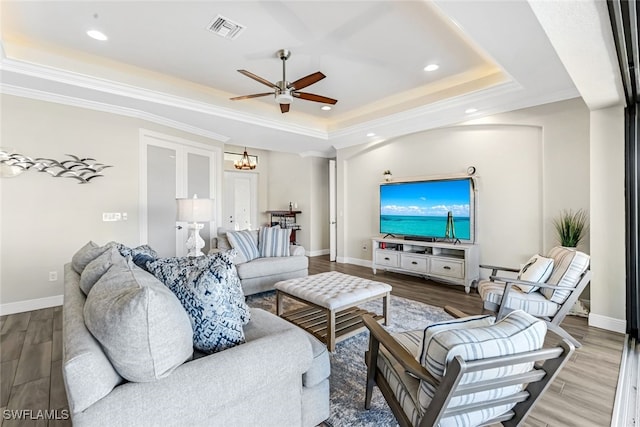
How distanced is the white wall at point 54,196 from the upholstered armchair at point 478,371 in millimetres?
4330

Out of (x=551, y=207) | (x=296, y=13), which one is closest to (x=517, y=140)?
(x=551, y=207)

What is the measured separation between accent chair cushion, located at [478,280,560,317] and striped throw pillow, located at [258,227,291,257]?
2.70m

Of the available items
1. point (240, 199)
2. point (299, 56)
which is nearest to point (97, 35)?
point (299, 56)

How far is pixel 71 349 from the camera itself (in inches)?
38.6

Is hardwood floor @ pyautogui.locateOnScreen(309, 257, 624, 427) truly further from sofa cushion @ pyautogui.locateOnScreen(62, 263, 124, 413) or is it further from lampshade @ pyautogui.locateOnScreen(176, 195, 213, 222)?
lampshade @ pyautogui.locateOnScreen(176, 195, 213, 222)

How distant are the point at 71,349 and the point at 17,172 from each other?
148 inches

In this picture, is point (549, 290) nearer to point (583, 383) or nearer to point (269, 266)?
point (583, 383)

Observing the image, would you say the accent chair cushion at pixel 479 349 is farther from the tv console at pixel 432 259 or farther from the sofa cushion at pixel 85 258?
the tv console at pixel 432 259

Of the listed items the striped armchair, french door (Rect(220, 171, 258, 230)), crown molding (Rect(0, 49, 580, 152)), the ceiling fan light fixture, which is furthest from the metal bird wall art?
the striped armchair

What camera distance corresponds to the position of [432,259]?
463cm

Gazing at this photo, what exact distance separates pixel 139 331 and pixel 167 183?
433cm

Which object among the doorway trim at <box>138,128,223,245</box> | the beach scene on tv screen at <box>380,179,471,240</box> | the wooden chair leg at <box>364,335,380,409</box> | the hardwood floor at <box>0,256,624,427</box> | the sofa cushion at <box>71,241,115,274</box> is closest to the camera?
the wooden chair leg at <box>364,335,380,409</box>

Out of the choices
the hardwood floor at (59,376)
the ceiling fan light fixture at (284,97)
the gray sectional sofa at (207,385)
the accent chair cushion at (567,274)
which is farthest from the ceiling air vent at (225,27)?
the accent chair cushion at (567,274)

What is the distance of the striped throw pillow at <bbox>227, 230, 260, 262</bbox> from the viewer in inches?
162
